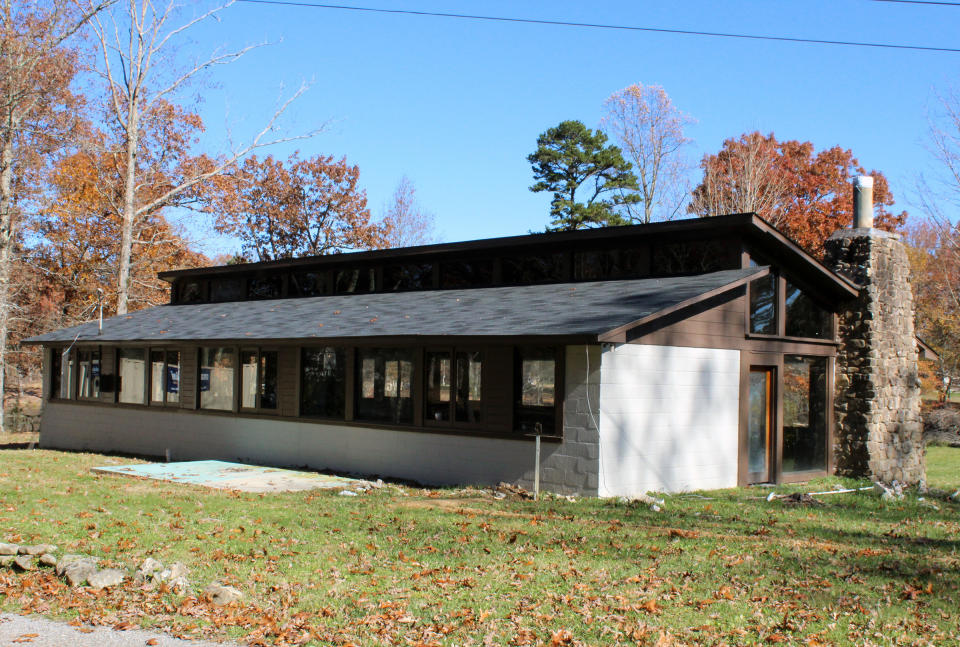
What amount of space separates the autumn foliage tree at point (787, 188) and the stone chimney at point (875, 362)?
50.7 ft

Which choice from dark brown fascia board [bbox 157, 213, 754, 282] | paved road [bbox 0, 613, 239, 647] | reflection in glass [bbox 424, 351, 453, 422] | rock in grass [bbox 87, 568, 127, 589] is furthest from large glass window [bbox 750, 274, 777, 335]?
paved road [bbox 0, 613, 239, 647]

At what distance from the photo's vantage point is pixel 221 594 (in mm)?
6496

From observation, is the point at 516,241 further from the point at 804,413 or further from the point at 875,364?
the point at 875,364

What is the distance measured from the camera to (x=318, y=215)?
138 feet

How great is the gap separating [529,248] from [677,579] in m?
10.4

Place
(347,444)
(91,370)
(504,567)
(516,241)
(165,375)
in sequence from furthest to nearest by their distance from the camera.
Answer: (91,370), (165,375), (516,241), (347,444), (504,567)

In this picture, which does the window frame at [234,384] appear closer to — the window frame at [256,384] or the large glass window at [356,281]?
the window frame at [256,384]

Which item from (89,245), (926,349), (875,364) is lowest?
(875,364)

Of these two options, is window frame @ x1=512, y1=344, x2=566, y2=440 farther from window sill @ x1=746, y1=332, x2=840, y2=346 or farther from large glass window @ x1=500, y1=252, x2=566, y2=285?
large glass window @ x1=500, y1=252, x2=566, y2=285

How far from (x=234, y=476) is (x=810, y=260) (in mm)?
10123

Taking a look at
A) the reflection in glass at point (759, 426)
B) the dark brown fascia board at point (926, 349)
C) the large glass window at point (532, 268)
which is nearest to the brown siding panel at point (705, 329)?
the reflection in glass at point (759, 426)

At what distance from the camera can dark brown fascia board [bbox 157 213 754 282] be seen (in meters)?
14.2

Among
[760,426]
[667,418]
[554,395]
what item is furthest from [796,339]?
[554,395]

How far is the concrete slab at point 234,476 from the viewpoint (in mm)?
13109
